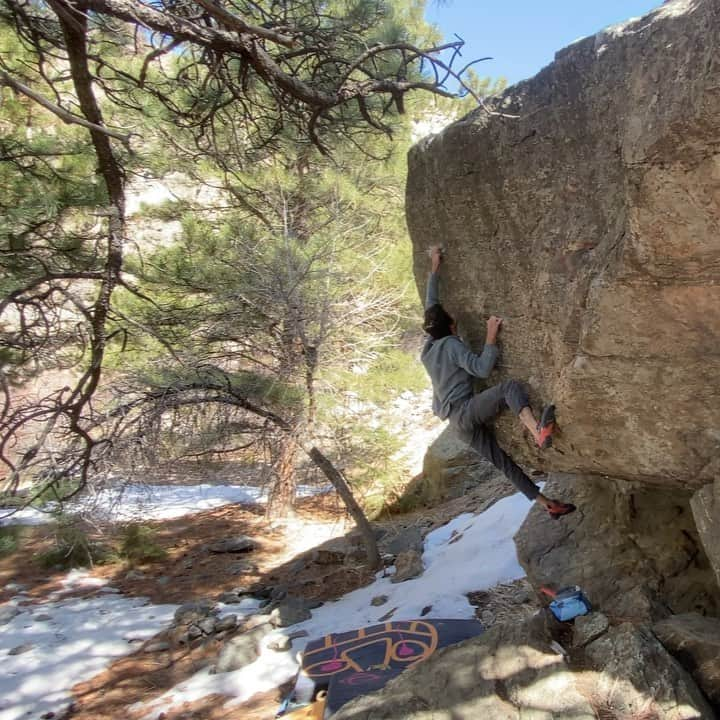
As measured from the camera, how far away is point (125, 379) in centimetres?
668

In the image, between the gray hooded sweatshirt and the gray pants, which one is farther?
the gray hooded sweatshirt

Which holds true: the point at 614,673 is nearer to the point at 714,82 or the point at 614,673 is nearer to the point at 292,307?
the point at 714,82

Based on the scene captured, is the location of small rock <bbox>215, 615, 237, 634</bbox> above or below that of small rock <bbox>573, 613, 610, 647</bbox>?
below

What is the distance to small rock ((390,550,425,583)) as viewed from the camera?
6613 mm

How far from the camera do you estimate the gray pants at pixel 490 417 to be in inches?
122

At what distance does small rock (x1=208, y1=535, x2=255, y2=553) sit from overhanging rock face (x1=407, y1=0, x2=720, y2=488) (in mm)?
7052

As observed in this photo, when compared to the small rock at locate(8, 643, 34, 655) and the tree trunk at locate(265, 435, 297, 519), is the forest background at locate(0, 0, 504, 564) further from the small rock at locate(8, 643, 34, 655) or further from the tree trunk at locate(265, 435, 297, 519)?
the small rock at locate(8, 643, 34, 655)

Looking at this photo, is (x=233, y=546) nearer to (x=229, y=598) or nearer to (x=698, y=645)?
(x=229, y=598)

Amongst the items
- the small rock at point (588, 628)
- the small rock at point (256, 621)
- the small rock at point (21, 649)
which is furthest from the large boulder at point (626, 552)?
the small rock at point (21, 649)

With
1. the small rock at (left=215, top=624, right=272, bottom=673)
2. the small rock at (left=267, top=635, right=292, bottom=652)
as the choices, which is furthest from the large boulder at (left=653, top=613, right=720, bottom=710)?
the small rock at (left=215, top=624, right=272, bottom=673)

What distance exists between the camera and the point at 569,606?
313 centimetres

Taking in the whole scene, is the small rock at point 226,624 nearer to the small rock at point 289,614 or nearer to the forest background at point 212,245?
the small rock at point 289,614

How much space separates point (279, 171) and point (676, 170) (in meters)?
6.60

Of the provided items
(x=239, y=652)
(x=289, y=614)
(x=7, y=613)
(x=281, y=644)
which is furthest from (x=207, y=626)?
(x=7, y=613)
